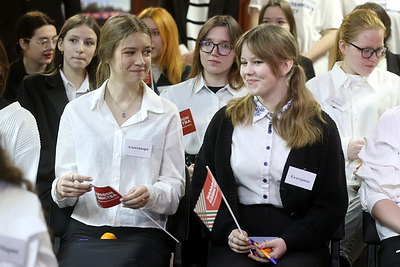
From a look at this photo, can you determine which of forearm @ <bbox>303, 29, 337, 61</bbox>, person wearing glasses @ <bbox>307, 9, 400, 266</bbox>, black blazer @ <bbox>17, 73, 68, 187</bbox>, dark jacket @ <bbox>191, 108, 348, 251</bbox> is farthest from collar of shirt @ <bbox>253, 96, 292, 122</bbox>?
forearm @ <bbox>303, 29, 337, 61</bbox>

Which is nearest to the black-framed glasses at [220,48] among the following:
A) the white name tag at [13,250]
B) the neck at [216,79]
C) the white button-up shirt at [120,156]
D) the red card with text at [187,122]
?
the neck at [216,79]

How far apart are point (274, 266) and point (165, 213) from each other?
1.97 feet

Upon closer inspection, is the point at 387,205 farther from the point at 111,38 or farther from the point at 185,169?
the point at 111,38

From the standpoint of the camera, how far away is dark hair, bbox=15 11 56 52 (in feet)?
18.6

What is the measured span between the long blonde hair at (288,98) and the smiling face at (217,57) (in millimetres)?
891

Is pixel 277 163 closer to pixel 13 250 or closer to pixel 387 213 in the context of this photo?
pixel 387 213

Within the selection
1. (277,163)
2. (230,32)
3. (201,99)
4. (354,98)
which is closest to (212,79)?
(201,99)

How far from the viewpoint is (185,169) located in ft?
12.4

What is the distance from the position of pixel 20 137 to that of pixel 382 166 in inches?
69.3

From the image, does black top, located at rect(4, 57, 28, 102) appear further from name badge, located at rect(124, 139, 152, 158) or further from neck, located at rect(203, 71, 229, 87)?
name badge, located at rect(124, 139, 152, 158)

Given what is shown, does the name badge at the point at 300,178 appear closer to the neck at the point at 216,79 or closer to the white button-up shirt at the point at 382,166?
the white button-up shirt at the point at 382,166

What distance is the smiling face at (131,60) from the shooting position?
368 centimetres

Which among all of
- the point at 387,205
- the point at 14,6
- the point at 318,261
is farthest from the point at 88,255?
Answer: the point at 14,6

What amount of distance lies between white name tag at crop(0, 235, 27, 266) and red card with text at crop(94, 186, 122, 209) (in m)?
1.20
